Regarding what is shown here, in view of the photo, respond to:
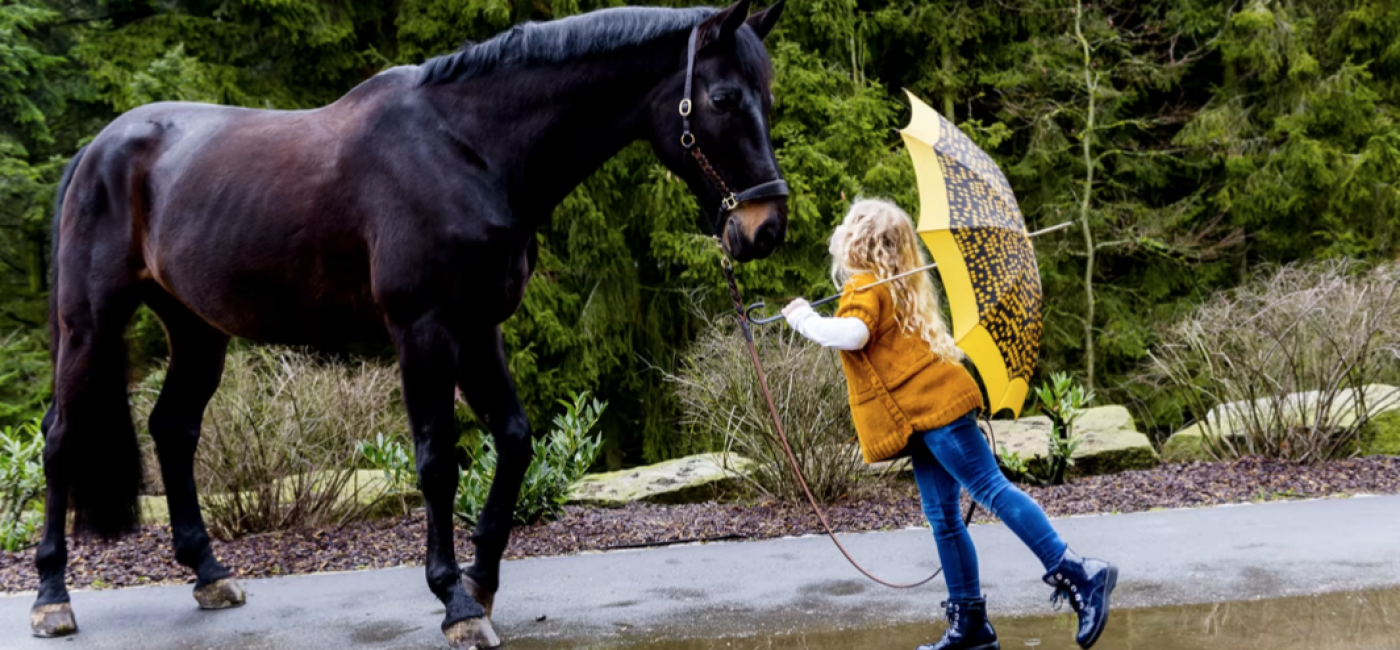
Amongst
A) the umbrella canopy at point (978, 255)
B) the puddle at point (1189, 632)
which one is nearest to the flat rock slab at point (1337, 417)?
the puddle at point (1189, 632)

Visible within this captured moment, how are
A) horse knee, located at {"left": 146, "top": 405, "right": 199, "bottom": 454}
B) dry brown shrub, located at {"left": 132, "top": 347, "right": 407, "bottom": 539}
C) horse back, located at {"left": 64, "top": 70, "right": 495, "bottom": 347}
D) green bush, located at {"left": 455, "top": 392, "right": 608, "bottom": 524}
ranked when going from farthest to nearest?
dry brown shrub, located at {"left": 132, "top": 347, "right": 407, "bottom": 539}, green bush, located at {"left": 455, "top": 392, "right": 608, "bottom": 524}, horse knee, located at {"left": 146, "top": 405, "right": 199, "bottom": 454}, horse back, located at {"left": 64, "top": 70, "right": 495, "bottom": 347}

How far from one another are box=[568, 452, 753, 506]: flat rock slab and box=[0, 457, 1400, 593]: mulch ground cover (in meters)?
0.31

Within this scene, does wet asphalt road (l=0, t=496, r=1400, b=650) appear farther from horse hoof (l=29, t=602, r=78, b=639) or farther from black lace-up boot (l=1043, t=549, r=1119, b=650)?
black lace-up boot (l=1043, t=549, r=1119, b=650)

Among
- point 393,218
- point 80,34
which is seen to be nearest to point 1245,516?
point 393,218

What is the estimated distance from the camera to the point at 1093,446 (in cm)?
867

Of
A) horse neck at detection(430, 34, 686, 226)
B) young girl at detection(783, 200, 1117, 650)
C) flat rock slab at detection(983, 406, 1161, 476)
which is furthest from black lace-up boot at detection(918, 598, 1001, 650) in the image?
flat rock slab at detection(983, 406, 1161, 476)

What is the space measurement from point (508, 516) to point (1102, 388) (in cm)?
1569

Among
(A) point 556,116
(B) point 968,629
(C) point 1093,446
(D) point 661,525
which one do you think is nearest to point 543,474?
(D) point 661,525

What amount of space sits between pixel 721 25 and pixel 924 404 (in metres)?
1.44

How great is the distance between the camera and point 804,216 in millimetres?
14961

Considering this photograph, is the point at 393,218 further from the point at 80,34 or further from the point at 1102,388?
the point at 1102,388

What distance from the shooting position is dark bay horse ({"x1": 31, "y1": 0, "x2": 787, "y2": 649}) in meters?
3.91

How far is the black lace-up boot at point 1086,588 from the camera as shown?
3.50m

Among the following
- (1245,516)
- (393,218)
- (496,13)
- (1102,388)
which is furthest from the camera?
(1102,388)
